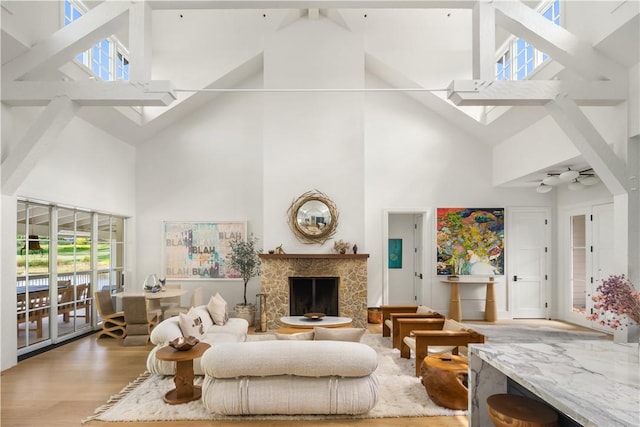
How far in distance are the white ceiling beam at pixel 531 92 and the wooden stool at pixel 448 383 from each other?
273 centimetres

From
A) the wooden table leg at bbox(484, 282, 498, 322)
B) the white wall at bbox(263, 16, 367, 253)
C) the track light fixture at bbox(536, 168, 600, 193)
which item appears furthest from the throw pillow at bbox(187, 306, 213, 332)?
the track light fixture at bbox(536, 168, 600, 193)

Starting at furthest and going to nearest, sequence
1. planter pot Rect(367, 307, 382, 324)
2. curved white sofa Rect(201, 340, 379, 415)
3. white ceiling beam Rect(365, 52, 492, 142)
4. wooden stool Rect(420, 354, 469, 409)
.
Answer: white ceiling beam Rect(365, 52, 492, 142), planter pot Rect(367, 307, 382, 324), wooden stool Rect(420, 354, 469, 409), curved white sofa Rect(201, 340, 379, 415)

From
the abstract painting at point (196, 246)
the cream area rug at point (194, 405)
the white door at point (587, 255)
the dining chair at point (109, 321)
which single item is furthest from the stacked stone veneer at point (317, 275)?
the white door at point (587, 255)

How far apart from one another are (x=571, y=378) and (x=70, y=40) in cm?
556

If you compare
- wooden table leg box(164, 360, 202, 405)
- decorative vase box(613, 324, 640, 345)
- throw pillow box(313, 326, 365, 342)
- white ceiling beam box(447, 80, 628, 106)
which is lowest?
wooden table leg box(164, 360, 202, 405)

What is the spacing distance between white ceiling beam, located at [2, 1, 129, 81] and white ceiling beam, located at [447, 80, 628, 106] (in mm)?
3727

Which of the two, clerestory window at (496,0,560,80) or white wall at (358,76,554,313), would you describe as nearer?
clerestory window at (496,0,560,80)

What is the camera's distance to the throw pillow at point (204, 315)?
18.7 feet

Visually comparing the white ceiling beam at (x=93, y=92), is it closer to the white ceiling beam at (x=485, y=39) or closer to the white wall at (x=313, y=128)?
the white ceiling beam at (x=485, y=39)

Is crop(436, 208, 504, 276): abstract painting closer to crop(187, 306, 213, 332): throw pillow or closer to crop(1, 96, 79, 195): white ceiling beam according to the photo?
crop(187, 306, 213, 332): throw pillow

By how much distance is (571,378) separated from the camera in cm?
200

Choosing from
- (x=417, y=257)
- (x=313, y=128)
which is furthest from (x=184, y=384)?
(x=417, y=257)

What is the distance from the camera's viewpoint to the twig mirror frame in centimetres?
788

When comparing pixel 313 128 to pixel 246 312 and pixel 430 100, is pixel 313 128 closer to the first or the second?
pixel 430 100
